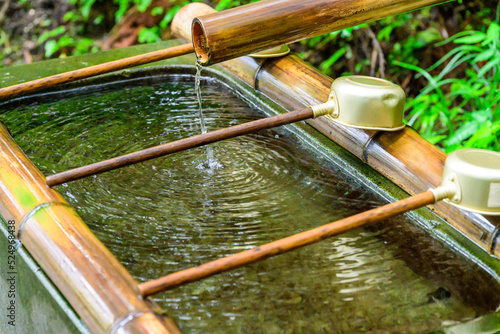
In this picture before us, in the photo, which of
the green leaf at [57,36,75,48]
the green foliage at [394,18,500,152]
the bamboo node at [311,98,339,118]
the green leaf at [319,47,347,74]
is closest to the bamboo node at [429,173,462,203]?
the bamboo node at [311,98,339,118]

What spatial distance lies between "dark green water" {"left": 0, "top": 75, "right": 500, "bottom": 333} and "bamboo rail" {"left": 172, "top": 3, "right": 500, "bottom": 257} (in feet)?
0.39

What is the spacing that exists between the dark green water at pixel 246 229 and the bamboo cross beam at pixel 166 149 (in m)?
0.17

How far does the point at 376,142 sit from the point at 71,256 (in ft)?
4.36

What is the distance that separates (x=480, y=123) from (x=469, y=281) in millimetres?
2031

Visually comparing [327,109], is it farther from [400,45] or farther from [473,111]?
[400,45]

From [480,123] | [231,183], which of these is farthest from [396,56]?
[231,183]

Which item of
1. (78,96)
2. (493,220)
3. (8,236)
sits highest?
(78,96)

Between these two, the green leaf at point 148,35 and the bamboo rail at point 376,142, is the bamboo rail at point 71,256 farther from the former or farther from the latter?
the green leaf at point 148,35

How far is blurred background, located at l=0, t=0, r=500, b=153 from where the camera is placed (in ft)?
12.5

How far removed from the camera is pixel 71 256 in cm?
166

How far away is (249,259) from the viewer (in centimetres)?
152

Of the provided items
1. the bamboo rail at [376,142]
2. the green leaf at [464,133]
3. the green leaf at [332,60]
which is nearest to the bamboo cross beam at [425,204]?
the bamboo rail at [376,142]

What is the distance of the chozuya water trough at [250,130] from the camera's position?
1.50 meters

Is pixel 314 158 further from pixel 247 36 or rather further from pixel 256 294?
pixel 256 294
